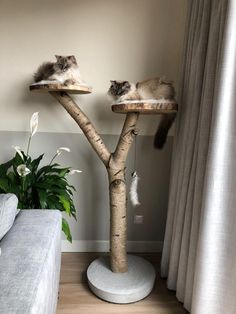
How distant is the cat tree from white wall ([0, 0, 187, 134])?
1.27 ft

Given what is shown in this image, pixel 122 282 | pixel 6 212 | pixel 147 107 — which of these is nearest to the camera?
pixel 6 212

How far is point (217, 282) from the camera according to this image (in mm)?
1283

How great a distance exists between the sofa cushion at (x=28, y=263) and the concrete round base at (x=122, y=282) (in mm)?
629

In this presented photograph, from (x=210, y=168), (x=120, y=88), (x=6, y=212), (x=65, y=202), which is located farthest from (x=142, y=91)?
(x=6, y=212)

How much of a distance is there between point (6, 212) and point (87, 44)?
1.39 metres

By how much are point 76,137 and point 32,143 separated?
1.14ft

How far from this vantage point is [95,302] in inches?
64.0

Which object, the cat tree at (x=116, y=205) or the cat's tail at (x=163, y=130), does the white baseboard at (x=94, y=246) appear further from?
the cat's tail at (x=163, y=130)

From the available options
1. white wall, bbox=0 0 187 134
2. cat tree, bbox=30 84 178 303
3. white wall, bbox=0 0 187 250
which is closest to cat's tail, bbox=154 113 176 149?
white wall, bbox=0 0 187 250

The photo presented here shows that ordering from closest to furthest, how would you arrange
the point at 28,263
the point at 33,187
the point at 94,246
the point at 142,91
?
the point at 28,263 < the point at 142,91 < the point at 33,187 < the point at 94,246

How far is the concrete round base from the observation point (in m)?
1.60

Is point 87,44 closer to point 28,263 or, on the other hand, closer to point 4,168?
point 4,168

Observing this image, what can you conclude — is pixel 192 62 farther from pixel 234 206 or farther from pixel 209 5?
pixel 234 206

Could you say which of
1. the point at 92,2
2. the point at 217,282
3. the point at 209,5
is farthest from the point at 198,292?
the point at 92,2
